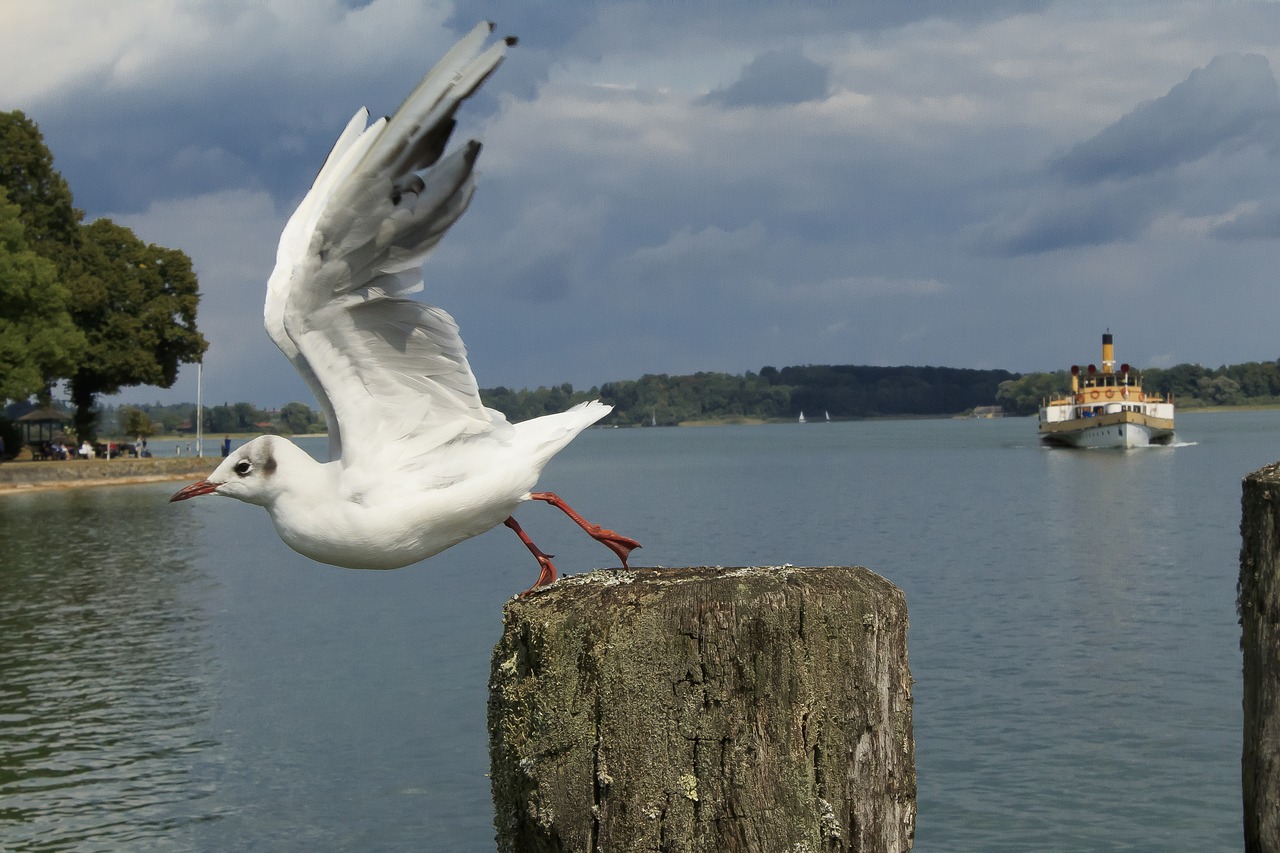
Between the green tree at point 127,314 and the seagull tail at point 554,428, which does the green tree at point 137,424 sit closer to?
the green tree at point 127,314

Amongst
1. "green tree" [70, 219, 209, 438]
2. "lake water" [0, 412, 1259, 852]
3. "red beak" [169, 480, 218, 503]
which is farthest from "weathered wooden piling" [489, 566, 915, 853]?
"green tree" [70, 219, 209, 438]

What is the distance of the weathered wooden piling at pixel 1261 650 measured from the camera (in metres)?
4.77

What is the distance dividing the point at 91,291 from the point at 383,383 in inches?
2316

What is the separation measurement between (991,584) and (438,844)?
17543 mm

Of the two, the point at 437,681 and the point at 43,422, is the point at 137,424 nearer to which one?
the point at 43,422

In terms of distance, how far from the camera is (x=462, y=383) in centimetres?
563

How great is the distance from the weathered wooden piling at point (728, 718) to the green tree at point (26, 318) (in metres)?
50.1

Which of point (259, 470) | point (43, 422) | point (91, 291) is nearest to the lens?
point (259, 470)

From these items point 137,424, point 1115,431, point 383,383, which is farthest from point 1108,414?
A: point 383,383

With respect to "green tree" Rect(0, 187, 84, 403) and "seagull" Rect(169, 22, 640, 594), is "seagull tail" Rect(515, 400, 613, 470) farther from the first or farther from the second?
"green tree" Rect(0, 187, 84, 403)

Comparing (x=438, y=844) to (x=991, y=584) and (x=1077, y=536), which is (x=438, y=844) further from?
(x=1077, y=536)

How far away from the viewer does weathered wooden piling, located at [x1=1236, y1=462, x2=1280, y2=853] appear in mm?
4770

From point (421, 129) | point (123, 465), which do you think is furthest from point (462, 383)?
point (123, 465)

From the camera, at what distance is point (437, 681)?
1798 cm
